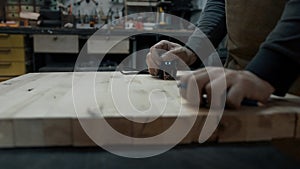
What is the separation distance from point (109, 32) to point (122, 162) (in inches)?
68.6

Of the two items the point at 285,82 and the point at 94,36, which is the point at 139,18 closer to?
the point at 94,36

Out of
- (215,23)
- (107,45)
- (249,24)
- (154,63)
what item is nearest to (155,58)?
(154,63)

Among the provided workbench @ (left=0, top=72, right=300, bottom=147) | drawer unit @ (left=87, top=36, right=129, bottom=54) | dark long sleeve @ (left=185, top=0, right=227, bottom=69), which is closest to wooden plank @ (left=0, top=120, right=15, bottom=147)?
workbench @ (left=0, top=72, right=300, bottom=147)

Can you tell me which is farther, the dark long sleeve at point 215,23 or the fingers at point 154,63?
the dark long sleeve at point 215,23

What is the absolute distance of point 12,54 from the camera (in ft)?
7.27

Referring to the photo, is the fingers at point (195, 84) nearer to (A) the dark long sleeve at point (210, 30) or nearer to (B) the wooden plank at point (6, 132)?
(B) the wooden plank at point (6, 132)

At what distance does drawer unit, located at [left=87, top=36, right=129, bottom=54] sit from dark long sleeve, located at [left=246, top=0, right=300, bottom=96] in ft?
6.44

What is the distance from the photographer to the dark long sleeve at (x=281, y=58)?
17.1 inches

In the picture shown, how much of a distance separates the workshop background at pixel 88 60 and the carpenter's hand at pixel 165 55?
0.25m

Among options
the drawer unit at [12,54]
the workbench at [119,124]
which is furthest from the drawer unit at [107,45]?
the workbench at [119,124]

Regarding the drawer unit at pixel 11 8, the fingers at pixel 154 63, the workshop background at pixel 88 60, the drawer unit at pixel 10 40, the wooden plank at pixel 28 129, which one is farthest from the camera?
the drawer unit at pixel 11 8

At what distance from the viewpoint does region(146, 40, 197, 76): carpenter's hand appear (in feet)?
2.78

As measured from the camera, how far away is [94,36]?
2.32 meters

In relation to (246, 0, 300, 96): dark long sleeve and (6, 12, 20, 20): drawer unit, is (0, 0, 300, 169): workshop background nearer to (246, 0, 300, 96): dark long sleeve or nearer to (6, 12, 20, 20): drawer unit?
(6, 12, 20, 20): drawer unit
